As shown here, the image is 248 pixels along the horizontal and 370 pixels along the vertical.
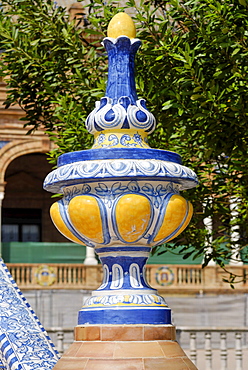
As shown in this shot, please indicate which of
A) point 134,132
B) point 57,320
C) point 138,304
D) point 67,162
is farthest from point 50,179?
point 57,320

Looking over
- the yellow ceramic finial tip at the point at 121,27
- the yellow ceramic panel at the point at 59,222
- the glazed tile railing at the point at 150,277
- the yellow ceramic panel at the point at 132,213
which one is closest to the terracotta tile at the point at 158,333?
the yellow ceramic panel at the point at 132,213

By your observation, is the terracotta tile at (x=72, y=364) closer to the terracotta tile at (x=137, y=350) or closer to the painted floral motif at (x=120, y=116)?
the terracotta tile at (x=137, y=350)

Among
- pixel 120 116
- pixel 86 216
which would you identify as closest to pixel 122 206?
pixel 86 216

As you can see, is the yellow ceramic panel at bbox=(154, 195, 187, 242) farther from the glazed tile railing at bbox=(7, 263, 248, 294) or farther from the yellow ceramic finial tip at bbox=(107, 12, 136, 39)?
the glazed tile railing at bbox=(7, 263, 248, 294)

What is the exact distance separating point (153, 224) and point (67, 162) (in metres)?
0.44

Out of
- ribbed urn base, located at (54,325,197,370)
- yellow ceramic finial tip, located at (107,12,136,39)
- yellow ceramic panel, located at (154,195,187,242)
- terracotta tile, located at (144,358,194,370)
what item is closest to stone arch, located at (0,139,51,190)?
yellow ceramic finial tip, located at (107,12,136,39)

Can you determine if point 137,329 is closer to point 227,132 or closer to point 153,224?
point 153,224

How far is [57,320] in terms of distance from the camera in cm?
1941

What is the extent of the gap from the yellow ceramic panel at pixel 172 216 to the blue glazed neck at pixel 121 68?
0.49m

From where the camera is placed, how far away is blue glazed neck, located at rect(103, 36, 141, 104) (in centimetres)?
325

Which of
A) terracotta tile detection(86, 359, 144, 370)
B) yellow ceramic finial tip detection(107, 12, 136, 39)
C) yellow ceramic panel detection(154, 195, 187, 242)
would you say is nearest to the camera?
terracotta tile detection(86, 359, 144, 370)

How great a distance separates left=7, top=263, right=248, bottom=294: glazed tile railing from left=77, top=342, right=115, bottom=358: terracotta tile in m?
17.0

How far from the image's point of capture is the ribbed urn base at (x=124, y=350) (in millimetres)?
2850

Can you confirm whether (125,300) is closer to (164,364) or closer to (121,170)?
(164,364)
